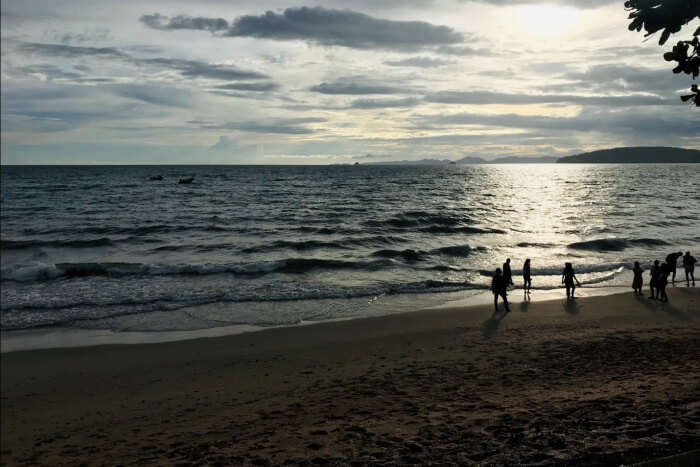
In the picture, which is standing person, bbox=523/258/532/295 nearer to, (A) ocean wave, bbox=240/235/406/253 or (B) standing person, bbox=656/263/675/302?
(B) standing person, bbox=656/263/675/302

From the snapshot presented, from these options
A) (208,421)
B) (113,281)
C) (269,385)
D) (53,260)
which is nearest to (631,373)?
(269,385)

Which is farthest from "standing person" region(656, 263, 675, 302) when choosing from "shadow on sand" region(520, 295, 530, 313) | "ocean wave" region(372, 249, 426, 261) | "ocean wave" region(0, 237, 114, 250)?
"ocean wave" region(0, 237, 114, 250)

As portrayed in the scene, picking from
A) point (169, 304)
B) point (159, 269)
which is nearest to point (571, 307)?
point (169, 304)

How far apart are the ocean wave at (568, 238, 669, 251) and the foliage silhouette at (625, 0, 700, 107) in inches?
1162

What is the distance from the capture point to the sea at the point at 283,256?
1841 centimetres

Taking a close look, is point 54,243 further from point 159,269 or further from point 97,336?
point 97,336

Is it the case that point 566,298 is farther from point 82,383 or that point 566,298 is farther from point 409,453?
point 82,383

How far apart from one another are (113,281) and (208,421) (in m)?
15.8

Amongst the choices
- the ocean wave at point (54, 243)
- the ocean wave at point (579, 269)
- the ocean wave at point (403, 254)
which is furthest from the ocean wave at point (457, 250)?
the ocean wave at point (54, 243)

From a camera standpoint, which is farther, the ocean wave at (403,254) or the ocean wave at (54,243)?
the ocean wave at (54,243)

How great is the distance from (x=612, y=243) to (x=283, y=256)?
20926 millimetres

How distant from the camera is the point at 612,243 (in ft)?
112

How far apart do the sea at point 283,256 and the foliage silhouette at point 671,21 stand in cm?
1325

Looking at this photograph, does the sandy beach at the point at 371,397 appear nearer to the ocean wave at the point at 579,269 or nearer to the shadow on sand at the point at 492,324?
the shadow on sand at the point at 492,324
